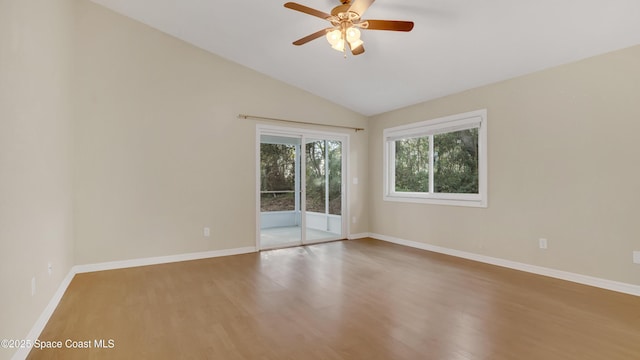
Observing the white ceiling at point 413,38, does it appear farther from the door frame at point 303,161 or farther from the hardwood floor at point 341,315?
the hardwood floor at point 341,315

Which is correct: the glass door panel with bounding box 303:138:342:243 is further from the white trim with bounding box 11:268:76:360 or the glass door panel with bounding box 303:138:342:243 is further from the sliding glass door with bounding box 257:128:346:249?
the white trim with bounding box 11:268:76:360

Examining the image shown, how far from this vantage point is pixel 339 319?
8.84 ft

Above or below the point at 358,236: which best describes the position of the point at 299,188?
above

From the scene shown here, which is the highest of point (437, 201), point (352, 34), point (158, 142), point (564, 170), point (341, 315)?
point (352, 34)

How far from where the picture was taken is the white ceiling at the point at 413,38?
3.05 m

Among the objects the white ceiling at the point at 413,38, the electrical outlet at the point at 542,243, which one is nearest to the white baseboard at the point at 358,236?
the white ceiling at the point at 413,38

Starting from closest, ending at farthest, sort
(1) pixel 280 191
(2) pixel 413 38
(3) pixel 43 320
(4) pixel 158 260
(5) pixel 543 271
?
(3) pixel 43 320, (2) pixel 413 38, (5) pixel 543 271, (4) pixel 158 260, (1) pixel 280 191

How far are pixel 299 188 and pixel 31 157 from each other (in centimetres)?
382

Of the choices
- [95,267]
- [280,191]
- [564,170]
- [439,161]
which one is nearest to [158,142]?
[95,267]

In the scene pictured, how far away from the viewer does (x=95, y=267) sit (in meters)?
4.13

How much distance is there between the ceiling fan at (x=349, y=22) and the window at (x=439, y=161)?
8.07ft

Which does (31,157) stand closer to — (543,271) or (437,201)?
(437,201)

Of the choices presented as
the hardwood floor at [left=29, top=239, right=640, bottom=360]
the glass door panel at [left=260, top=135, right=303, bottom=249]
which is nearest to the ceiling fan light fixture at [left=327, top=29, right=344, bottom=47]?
the hardwood floor at [left=29, top=239, right=640, bottom=360]

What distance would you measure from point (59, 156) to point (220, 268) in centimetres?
218
